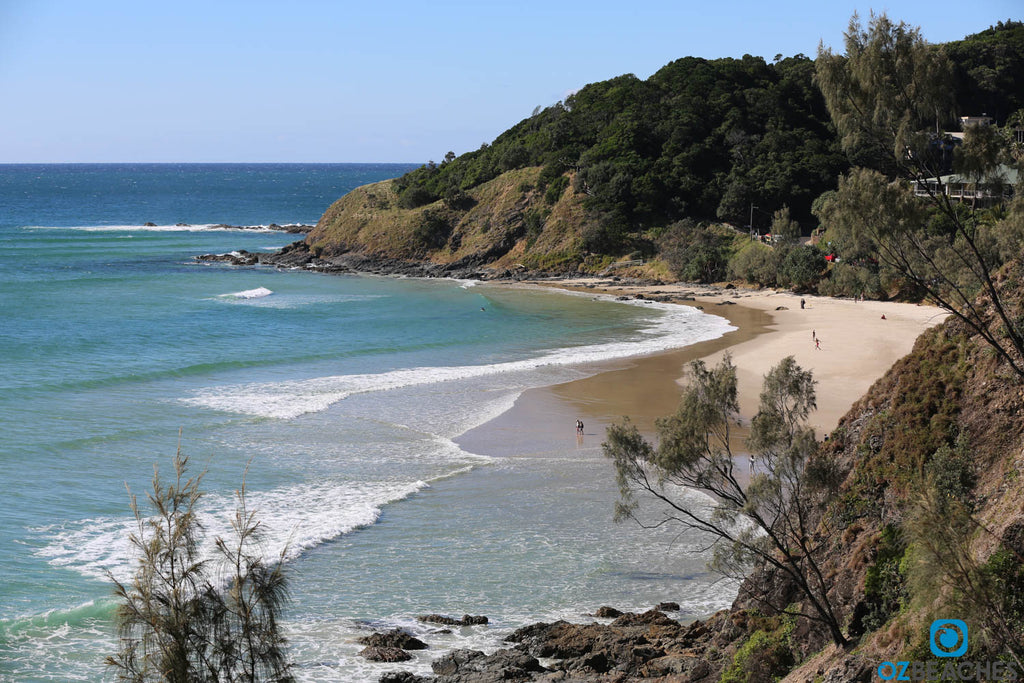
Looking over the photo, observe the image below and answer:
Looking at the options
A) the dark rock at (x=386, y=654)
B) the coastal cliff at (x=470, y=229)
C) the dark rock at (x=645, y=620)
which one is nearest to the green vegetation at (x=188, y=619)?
the dark rock at (x=386, y=654)

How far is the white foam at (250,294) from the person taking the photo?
60500 millimetres

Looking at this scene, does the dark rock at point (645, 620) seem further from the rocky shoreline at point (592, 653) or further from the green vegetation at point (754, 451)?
the green vegetation at point (754, 451)

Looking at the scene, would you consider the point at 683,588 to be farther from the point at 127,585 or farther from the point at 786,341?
the point at 786,341

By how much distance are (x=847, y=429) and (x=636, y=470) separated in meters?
4.56

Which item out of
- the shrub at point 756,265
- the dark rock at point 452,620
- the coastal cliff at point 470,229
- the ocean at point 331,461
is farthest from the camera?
the coastal cliff at point 470,229

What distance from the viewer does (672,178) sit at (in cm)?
7425

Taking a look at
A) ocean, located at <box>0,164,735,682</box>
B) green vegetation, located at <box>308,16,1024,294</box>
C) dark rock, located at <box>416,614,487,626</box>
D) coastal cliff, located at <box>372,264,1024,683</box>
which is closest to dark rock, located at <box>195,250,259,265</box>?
green vegetation, located at <box>308,16,1024,294</box>

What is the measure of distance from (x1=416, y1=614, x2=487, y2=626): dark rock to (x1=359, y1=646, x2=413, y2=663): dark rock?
4.29 ft

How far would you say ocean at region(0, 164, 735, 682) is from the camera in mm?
17203

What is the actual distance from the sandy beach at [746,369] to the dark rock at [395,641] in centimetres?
1082

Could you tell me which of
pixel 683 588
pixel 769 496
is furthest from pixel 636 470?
pixel 683 588

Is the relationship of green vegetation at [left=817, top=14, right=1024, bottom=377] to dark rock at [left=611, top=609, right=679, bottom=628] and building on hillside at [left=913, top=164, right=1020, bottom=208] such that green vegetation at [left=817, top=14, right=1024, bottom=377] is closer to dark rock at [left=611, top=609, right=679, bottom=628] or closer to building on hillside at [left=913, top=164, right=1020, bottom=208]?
building on hillside at [left=913, top=164, right=1020, bottom=208]

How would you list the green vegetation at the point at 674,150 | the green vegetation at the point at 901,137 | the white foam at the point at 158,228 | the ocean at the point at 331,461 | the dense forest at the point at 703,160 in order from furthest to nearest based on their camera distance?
1. the white foam at the point at 158,228
2. the green vegetation at the point at 674,150
3. the dense forest at the point at 703,160
4. the ocean at the point at 331,461
5. the green vegetation at the point at 901,137

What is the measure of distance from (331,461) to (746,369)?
17.0 metres
